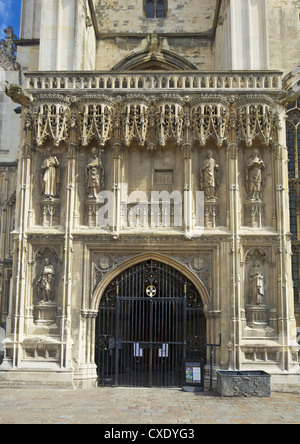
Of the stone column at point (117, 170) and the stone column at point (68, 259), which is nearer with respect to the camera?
the stone column at point (68, 259)

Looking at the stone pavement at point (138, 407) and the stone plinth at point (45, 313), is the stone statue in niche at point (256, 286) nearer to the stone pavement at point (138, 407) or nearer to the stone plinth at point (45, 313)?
the stone pavement at point (138, 407)

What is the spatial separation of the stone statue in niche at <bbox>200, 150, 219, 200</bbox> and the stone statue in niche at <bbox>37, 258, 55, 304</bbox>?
5.07 m

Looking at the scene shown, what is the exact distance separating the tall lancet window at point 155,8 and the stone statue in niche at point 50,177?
10.8 metres

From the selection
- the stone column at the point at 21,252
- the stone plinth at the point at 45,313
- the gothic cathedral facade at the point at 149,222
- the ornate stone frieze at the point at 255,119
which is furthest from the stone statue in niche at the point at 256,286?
the stone column at the point at 21,252

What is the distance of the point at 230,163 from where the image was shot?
15.4m

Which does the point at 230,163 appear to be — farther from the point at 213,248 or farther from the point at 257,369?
the point at 257,369

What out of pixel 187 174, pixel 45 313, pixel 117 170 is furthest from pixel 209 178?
pixel 45 313

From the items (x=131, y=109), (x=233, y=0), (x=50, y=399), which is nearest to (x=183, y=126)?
(x=131, y=109)

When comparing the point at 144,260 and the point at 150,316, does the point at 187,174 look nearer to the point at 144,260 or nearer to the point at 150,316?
the point at 144,260

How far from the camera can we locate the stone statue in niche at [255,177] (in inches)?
598

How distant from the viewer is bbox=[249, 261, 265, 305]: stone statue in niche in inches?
576

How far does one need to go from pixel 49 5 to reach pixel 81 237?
27.5 feet

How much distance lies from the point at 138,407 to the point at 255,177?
7393 millimetres

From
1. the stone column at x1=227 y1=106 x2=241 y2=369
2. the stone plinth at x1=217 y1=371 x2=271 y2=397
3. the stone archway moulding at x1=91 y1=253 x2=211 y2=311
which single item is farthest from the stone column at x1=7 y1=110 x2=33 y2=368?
the stone column at x1=227 y1=106 x2=241 y2=369
